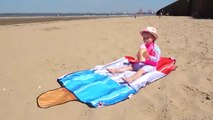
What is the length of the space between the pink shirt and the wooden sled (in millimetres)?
1534

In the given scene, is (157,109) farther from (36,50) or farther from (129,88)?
(36,50)

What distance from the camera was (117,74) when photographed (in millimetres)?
4910

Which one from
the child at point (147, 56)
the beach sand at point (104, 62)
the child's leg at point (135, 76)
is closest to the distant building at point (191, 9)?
the beach sand at point (104, 62)

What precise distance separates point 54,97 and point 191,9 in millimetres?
26635

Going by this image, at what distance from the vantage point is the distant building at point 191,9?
2175 centimetres

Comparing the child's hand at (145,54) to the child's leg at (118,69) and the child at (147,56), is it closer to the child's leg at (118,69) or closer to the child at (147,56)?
the child at (147,56)

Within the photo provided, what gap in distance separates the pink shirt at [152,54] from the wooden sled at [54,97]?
1.53 m

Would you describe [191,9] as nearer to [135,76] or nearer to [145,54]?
[145,54]

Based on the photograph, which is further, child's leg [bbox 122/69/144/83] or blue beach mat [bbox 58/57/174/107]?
child's leg [bbox 122/69/144/83]

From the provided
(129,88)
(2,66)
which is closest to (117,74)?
(129,88)

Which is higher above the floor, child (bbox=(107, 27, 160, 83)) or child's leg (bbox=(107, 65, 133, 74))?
child (bbox=(107, 27, 160, 83))

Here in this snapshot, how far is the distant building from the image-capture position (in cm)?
2175

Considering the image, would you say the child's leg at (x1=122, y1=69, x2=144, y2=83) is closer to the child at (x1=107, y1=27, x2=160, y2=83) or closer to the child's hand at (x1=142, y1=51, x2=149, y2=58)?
the child at (x1=107, y1=27, x2=160, y2=83)

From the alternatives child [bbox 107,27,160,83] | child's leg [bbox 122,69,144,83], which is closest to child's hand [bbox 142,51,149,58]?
child [bbox 107,27,160,83]
